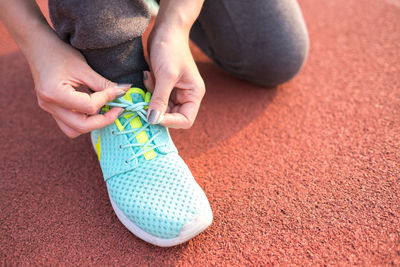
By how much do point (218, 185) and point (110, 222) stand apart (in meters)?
0.31

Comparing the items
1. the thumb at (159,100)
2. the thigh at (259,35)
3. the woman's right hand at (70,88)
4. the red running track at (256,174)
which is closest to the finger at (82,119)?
the woman's right hand at (70,88)

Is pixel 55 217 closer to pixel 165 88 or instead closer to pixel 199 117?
pixel 165 88

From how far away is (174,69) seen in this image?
2.77 ft

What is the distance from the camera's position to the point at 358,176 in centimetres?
94

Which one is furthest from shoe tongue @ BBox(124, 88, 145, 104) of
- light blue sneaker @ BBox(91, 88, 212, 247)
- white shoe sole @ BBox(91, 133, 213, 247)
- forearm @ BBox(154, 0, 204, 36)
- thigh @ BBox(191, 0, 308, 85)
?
thigh @ BBox(191, 0, 308, 85)

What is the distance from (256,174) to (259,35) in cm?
52

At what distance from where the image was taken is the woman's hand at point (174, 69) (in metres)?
0.84

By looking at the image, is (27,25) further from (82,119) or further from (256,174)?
(256,174)

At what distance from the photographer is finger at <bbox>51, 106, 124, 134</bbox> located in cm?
81

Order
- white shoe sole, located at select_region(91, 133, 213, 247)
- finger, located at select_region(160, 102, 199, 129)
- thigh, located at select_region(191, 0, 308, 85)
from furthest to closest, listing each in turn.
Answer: thigh, located at select_region(191, 0, 308, 85), finger, located at select_region(160, 102, 199, 129), white shoe sole, located at select_region(91, 133, 213, 247)

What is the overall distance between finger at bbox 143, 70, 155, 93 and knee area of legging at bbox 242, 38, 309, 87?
0.44m

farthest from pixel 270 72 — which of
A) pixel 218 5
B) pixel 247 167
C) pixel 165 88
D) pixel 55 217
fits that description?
pixel 55 217

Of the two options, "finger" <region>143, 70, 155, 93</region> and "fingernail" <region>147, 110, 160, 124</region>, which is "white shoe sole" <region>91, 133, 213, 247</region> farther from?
"finger" <region>143, 70, 155, 93</region>

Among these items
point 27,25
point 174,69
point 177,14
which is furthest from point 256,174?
point 27,25
